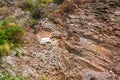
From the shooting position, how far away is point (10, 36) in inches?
440

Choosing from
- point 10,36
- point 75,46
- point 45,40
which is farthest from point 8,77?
point 75,46

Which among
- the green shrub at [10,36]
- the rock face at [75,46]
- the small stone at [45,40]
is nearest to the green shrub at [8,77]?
the rock face at [75,46]

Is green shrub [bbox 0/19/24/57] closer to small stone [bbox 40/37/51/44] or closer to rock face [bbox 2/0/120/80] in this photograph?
rock face [bbox 2/0/120/80]

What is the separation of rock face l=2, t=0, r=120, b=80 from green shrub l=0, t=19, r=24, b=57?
29 centimetres

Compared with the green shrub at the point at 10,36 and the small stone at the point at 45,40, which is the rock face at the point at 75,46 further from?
the green shrub at the point at 10,36

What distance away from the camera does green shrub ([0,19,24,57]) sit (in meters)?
10.7

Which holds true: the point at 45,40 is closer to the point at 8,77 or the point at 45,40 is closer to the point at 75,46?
the point at 75,46

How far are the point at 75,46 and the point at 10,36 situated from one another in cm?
240

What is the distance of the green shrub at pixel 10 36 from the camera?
35.1ft

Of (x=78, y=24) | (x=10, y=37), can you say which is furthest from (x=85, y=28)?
(x=10, y=37)

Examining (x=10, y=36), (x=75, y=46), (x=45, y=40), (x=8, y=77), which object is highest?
(x=10, y=36)

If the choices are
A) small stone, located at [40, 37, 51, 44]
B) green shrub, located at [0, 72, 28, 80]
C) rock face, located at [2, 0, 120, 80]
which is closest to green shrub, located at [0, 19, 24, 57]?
rock face, located at [2, 0, 120, 80]

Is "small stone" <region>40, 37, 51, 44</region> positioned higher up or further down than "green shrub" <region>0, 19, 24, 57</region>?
further down

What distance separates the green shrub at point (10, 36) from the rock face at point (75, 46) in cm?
29
